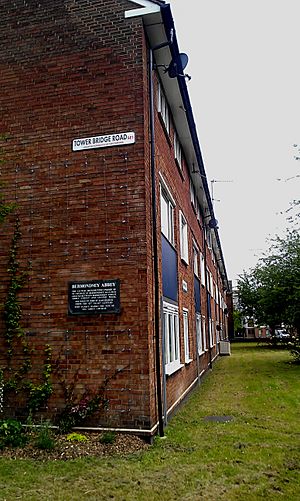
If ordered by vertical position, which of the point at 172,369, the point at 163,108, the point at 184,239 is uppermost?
the point at 163,108

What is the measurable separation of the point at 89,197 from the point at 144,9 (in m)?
3.65

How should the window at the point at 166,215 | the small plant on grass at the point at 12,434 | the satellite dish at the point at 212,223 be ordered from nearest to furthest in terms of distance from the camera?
the small plant on grass at the point at 12,434
the window at the point at 166,215
the satellite dish at the point at 212,223

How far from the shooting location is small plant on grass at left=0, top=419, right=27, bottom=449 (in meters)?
7.11

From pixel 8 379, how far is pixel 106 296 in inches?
89.4

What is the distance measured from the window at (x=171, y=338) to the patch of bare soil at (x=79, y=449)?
7.63 feet

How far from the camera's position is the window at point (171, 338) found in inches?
391

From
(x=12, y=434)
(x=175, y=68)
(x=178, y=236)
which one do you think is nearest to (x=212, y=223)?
(x=178, y=236)

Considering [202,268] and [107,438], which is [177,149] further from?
[107,438]

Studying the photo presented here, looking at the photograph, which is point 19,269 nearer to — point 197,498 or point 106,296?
point 106,296

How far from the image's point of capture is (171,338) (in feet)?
35.9

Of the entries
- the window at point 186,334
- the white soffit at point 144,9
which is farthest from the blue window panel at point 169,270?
the white soffit at point 144,9

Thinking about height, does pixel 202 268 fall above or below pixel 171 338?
above

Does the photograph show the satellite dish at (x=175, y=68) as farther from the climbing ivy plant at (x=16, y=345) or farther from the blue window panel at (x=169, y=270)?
the climbing ivy plant at (x=16, y=345)

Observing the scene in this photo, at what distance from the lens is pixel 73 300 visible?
8156mm
